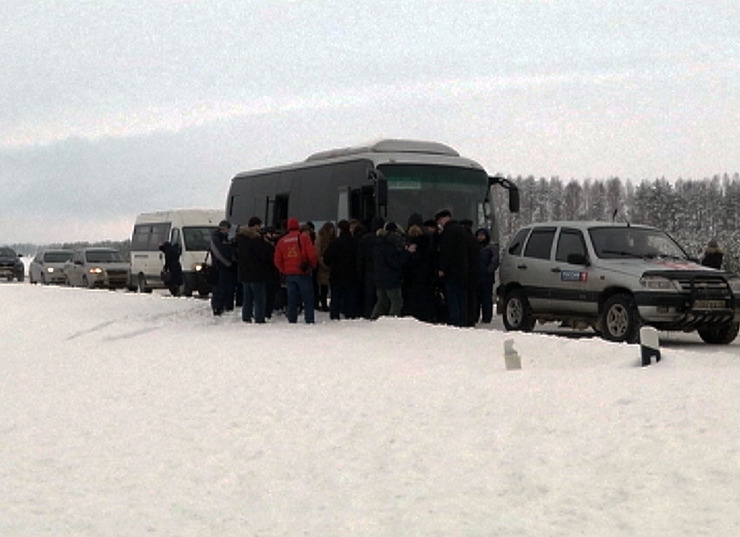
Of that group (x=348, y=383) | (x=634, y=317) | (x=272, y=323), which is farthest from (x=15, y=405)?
(x=634, y=317)

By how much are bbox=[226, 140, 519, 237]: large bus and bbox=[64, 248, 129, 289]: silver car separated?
62.5 feet

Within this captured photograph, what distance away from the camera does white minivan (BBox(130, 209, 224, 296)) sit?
32688 millimetres

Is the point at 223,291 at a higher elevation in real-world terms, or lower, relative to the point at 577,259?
lower

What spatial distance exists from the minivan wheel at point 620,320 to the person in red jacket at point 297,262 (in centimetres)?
459

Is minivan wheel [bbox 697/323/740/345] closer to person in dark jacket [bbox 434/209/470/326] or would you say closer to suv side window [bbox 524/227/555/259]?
suv side window [bbox 524/227/555/259]

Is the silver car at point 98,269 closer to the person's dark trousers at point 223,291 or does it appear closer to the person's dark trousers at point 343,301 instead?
the person's dark trousers at point 223,291

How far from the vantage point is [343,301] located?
18.3m

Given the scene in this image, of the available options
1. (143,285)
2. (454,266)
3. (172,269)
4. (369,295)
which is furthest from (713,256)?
(143,285)

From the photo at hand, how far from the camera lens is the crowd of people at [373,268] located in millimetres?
16281

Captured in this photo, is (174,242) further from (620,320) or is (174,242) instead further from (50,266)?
(620,320)

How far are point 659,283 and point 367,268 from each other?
455cm

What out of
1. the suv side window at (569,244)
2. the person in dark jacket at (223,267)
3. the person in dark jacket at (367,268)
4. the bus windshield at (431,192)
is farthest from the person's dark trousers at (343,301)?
the suv side window at (569,244)

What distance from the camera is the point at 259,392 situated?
10.6 m

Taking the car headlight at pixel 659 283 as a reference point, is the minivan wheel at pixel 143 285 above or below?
below
